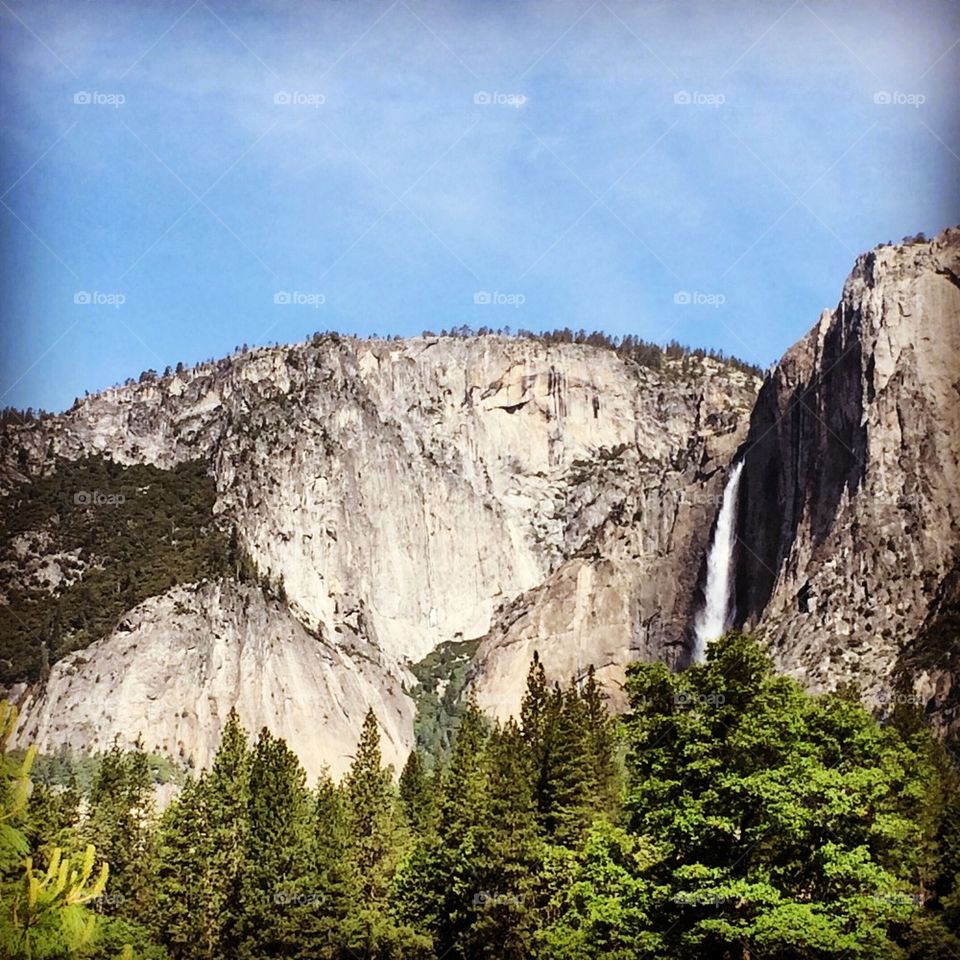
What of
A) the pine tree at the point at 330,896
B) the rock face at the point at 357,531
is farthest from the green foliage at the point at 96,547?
the pine tree at the point at 330,896

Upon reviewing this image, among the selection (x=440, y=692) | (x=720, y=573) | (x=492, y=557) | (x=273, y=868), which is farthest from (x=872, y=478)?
(x=492, y=557)

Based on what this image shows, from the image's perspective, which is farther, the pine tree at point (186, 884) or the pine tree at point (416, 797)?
the pine tree at point (416, 797)

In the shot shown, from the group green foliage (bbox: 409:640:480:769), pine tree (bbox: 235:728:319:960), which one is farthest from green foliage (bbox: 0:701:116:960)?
green foliage (bbox: 409:640:480:769)

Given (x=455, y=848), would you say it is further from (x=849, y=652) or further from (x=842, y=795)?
(x=849, y=652)

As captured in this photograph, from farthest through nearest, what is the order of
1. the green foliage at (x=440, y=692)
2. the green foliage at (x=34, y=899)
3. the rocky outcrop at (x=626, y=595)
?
the green foliage at (x=440, y=692) → the rocky outcrop at (x=626, y=595) → the green foliage at (x=34, y=899)

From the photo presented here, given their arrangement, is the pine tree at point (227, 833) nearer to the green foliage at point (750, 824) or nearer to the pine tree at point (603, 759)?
the pine tree at point (603, 759)
